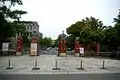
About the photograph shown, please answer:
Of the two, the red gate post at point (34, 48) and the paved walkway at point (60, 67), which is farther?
the red gate post at point (34, 48)

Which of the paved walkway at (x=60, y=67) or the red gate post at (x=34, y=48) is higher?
the red gate post at (x=34, y=48)

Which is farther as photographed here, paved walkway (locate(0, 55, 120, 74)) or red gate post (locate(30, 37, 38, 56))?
red gate post (locate(30, 37, 38, 56))

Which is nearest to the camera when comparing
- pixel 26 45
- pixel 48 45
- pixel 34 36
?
pixel 34 36

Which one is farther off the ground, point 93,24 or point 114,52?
point 93,24

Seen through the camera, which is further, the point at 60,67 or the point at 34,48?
the point at 34,48

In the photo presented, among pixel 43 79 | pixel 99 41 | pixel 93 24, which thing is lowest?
pixel 43 79

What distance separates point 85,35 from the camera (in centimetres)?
5619

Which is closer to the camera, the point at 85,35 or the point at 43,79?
the point at 43,79

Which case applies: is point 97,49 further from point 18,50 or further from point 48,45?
point 48,45

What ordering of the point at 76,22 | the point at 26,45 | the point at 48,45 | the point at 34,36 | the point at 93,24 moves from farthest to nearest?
1. the point at 48,45
2. the point at 76,22
3. the point at 26,45
4. the point at 93,24
5. the point at 34,36

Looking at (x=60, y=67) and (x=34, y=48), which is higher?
(x=34, y=48)

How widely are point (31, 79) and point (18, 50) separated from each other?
3249cm

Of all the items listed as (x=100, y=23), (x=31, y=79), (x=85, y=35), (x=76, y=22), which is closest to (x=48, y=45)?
(x=76, y=22)

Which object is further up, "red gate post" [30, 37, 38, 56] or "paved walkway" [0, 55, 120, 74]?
"red gate post" [30, 37, 38, 56]
